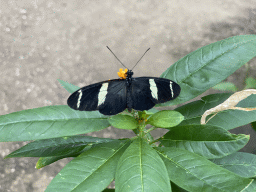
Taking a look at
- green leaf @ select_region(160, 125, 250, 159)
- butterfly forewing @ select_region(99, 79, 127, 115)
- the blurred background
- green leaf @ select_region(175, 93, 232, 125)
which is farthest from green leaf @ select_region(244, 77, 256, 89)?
butterfly forewing @ select_region(99, 79, 127, 115)

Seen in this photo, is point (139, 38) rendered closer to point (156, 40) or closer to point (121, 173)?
point (156, 40)

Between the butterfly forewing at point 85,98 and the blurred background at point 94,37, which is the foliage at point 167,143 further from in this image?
the blurred background at point 94,37

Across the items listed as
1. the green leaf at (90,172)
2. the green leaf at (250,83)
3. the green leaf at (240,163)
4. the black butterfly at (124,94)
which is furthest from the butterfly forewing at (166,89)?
the green leaf at (250,83)

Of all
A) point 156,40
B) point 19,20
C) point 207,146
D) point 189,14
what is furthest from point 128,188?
point 19,20

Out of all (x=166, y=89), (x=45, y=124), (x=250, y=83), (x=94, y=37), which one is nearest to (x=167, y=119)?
(x=166, y=89)

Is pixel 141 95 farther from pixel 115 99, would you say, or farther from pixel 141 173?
pixel 141 173

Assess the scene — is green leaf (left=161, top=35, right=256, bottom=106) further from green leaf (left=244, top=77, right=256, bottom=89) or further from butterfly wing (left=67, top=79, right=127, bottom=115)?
green leaf (left=244, top=77, right=256, bottom=89)
